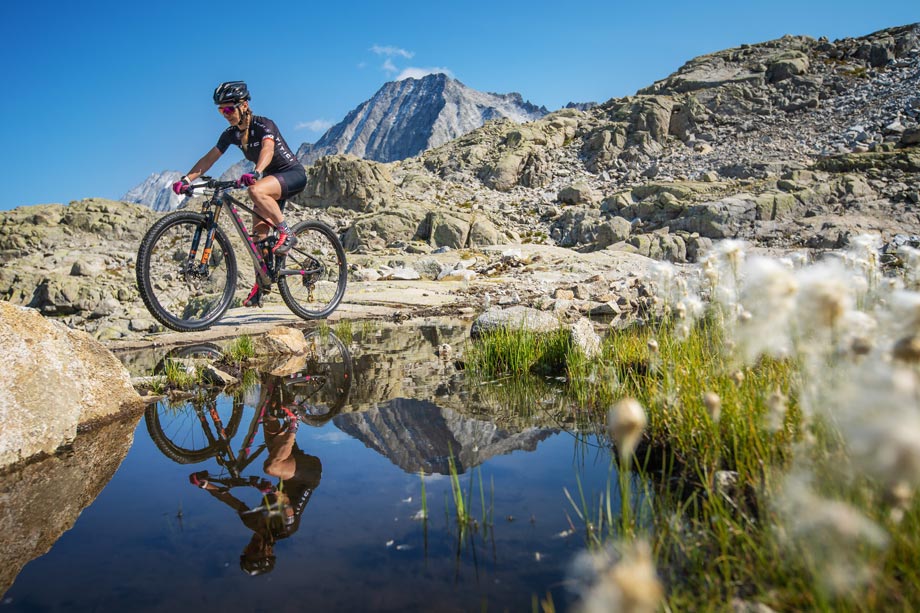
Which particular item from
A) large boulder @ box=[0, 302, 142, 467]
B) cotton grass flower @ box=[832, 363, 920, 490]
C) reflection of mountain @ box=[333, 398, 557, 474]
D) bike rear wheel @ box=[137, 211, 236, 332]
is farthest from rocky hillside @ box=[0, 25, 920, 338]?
cotton grass flower @ box=[832, 363, 920, 490]

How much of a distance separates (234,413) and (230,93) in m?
4.93

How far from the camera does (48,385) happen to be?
3.49 m

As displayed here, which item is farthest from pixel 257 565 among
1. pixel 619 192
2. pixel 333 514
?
pixel 619 192

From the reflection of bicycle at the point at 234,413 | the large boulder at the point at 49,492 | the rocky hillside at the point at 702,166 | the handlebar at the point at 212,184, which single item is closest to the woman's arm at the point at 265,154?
the handlebar at the point at 212,184

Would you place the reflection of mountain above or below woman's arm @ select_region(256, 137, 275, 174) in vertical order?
below

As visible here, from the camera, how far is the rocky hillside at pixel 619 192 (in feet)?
58.3

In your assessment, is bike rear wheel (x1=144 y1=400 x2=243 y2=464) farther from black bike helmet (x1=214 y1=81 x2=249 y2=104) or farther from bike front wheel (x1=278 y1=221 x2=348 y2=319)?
black bike helmet (x1=214 y1=81 x2=249 y2=104)

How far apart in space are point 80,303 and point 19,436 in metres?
12.0

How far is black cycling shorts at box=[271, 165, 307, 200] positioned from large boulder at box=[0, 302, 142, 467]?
168 inches

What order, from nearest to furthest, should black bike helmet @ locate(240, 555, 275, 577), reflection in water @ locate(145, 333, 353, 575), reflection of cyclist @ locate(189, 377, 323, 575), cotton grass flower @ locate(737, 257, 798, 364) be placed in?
1. cotton grass flower @ locate(737, 257, 798, 364)
2. black bike helmet @ locate(240, 555, 275, 577)
3. reflection of cyclist @ locate(189, 377, 323, 575)
4. reflection in water @ locate(145, 333, 353, 575)

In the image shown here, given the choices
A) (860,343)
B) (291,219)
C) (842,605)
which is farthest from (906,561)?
(291,219)

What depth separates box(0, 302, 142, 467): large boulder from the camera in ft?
10.4

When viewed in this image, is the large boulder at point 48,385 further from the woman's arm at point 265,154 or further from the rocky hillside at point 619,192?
the rocky hillside at point 619,192

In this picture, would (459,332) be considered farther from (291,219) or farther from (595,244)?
(291,219)
